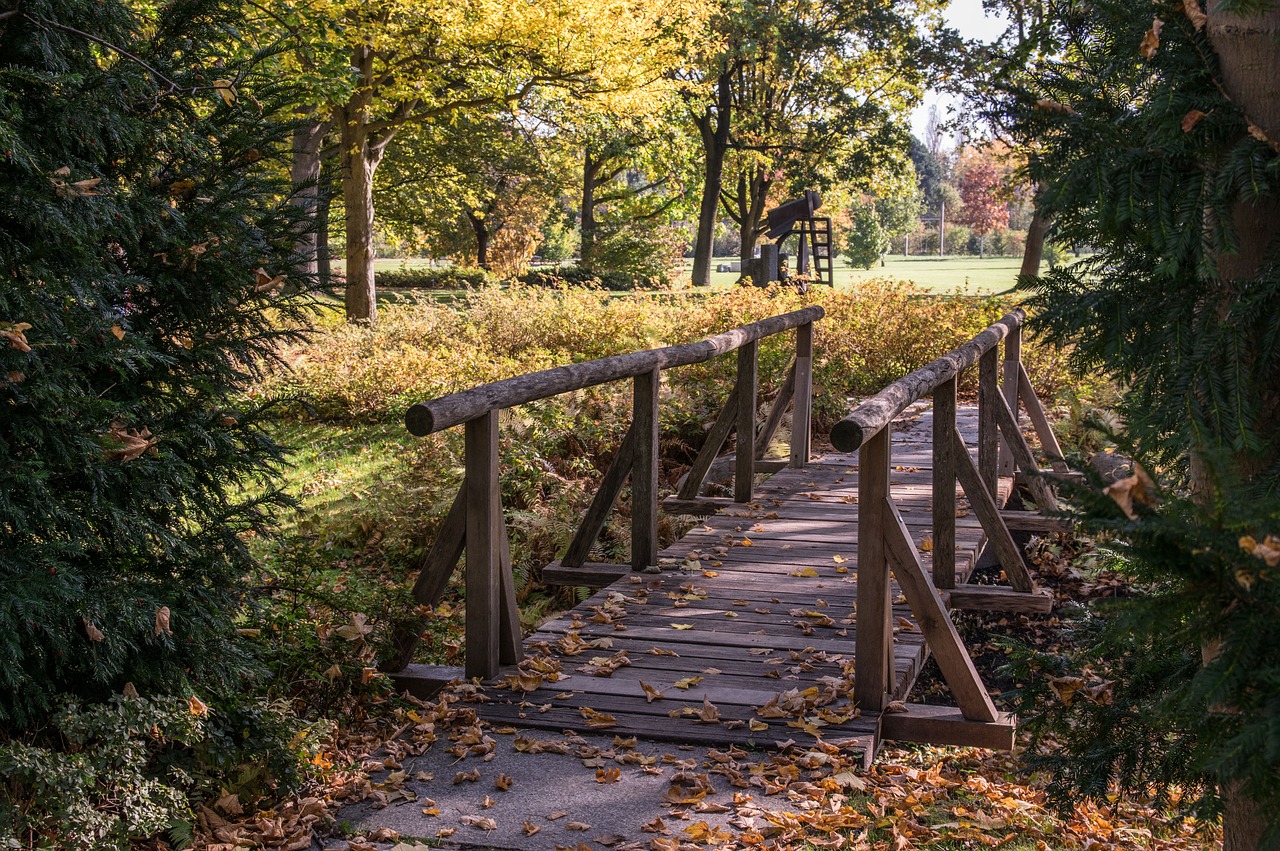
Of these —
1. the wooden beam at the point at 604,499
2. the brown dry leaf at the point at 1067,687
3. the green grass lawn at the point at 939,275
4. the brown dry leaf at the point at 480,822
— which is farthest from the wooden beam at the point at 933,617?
the green grass lawn at the point at 939,275

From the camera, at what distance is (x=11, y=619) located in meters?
3.00

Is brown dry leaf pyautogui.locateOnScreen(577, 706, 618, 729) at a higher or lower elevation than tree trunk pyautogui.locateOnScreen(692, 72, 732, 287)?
lower

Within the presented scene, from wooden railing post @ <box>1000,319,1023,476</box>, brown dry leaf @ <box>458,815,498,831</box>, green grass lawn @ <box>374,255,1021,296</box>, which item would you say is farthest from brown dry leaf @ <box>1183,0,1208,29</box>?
green grass lawn @ <box>374,255,1021,296</box>

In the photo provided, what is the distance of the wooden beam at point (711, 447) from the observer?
26.4 ft

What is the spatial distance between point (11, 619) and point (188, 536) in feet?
2.62

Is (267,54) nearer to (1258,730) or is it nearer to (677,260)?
(1258,730)

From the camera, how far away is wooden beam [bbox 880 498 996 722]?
14.4 ft

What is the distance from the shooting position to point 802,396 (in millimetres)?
9508

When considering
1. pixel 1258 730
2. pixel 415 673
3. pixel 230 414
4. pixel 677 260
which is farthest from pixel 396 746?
pixel 677 260

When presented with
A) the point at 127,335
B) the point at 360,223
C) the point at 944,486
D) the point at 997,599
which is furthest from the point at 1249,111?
the point at 360,223

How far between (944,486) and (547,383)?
232cm

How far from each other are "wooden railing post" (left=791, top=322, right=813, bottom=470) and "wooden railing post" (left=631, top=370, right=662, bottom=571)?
3099 mm

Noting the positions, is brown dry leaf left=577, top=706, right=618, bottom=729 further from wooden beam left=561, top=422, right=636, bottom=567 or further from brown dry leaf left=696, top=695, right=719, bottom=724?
wooden beam left=561, top=422, right=636, bottom=567

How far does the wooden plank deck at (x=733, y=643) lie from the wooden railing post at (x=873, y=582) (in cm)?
14
